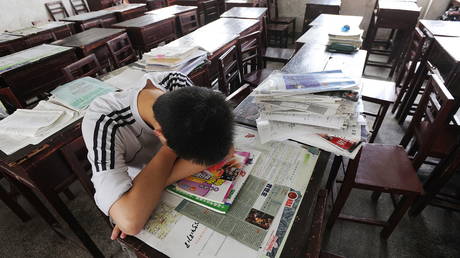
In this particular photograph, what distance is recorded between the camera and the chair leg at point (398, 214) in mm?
1256

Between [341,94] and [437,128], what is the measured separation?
0.73m

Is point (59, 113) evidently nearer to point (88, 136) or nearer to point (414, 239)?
point (88, 136)

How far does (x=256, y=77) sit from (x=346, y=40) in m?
0.84

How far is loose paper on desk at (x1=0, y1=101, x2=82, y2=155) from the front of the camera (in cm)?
111

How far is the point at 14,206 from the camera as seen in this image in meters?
1.71

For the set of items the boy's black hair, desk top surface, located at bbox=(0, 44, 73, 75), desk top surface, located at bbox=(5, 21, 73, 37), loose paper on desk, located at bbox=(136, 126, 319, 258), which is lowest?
loose paper on desk, located at bbox=(136, 126, 319, 258)

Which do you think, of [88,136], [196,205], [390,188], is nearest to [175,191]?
[196,205]

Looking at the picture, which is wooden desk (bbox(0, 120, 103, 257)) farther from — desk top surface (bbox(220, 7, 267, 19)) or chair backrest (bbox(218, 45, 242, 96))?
desk top surface (bbox(220, 7, 267, 19))

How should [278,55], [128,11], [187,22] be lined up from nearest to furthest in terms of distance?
[278,55]
[187,22]
[128,11]

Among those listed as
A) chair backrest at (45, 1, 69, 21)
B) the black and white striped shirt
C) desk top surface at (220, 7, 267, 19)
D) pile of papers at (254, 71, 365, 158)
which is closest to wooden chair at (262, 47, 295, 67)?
desk top surface at (220, 7, 267, 19)

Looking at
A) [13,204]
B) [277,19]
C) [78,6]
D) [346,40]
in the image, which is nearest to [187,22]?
[277,19]

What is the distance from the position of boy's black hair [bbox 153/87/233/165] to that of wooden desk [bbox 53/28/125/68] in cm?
201

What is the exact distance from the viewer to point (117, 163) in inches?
30.1

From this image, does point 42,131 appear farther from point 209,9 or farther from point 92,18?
point 209,9
